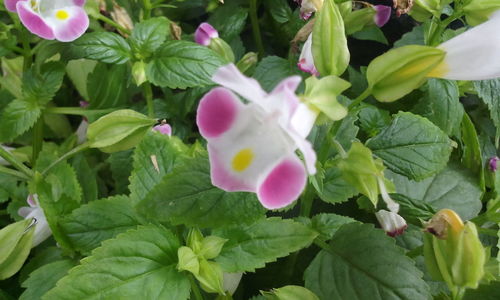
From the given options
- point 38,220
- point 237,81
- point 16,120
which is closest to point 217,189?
point 237,81

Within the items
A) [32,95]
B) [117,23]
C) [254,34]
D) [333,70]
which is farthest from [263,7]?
[333,70]

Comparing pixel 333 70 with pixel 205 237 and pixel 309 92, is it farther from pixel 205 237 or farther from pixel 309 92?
pixel 205 237

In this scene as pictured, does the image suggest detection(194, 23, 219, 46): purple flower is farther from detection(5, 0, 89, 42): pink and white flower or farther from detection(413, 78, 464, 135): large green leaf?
detection(413, 78, 464, 135): large green leaf

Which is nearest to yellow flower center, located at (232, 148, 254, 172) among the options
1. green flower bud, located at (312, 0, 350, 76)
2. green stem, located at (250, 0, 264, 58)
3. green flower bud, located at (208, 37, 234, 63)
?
green flower bud, located at (312, 0, 350, 76)

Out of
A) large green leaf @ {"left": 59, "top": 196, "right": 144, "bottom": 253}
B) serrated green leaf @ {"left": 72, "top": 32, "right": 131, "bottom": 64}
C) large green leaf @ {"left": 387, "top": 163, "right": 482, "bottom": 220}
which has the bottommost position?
large green leaf @ {"left": 387, "top": 163, "right": 482, "bottom": 220}

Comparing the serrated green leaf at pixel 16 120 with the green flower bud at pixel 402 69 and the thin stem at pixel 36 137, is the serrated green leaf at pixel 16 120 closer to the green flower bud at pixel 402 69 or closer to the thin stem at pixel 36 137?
the thin stem at pixel 36 137

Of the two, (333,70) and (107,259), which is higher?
(333,70)
